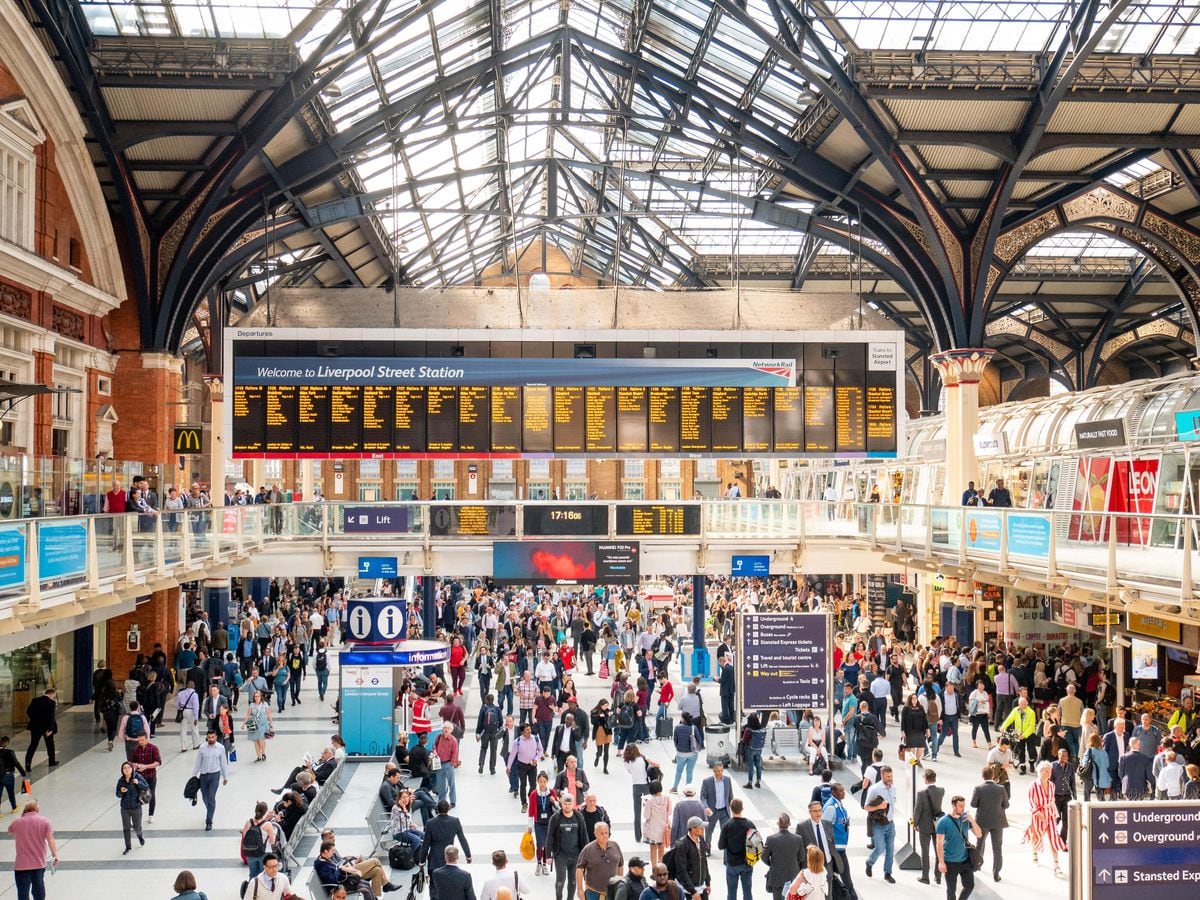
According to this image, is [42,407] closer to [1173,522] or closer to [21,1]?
[21,1]

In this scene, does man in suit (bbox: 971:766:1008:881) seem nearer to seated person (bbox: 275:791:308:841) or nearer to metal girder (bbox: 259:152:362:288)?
seated person (bbox: 275:791:308:841)

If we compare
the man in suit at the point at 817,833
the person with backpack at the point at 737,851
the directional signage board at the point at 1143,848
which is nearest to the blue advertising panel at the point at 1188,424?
the man in suit at the point at 817,833

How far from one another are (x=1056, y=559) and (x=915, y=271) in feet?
42.4

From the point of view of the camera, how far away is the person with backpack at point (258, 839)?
11.6m

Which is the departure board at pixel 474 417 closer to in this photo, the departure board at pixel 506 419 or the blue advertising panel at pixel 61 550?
the departure board at pixel 506 419

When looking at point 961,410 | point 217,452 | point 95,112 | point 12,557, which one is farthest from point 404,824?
point 217,452

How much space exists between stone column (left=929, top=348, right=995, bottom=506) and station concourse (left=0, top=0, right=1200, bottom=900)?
102 mm

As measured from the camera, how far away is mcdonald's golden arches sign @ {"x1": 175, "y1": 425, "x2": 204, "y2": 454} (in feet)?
85.8

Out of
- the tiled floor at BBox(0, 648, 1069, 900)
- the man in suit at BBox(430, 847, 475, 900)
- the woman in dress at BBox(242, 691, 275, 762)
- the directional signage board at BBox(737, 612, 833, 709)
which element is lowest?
Result: the tiled floor at BBox(0, 648, 1069, 900)

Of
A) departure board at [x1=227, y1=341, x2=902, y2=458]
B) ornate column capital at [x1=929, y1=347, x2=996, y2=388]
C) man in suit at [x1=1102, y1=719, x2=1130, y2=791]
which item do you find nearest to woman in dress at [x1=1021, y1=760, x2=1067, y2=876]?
man in suit at [x1=1102, y1=719, x2=1130, y2=791]

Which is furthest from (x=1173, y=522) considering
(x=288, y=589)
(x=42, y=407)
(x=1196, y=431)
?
(x=288, y=589)

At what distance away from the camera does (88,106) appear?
860 inches

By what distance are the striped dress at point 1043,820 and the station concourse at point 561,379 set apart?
0.80 ft

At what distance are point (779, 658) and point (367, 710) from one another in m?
7.11
